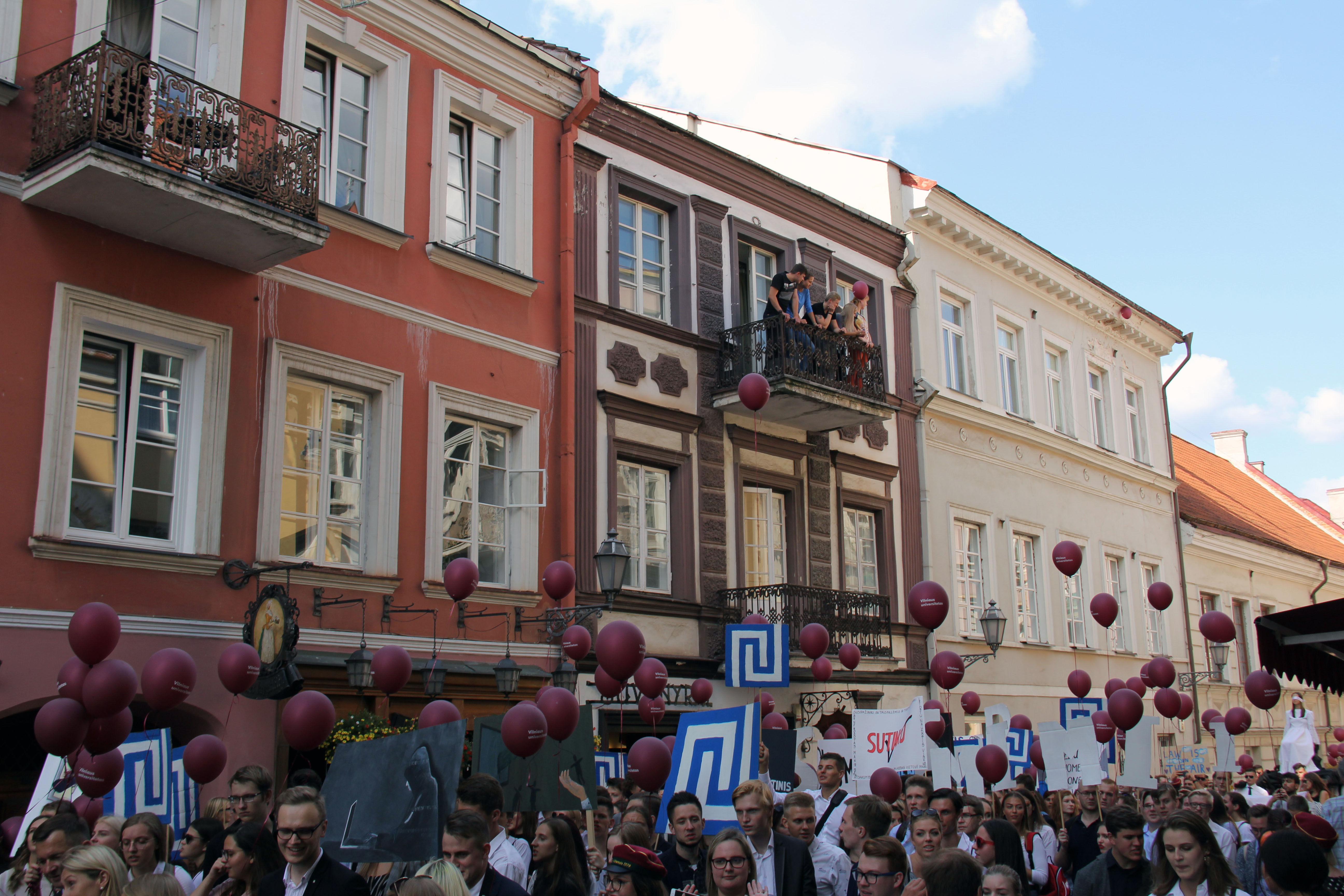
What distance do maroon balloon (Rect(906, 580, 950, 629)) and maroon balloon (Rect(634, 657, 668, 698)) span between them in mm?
3057

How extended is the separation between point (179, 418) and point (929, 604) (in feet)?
26.3

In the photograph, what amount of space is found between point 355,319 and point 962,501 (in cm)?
1238

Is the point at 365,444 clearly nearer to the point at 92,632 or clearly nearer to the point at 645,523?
the point at 645,523

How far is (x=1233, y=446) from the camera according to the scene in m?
43.6

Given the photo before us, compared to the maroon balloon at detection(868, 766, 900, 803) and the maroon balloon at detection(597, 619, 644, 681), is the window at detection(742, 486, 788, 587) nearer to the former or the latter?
the maroon balloon at detection(868, 766, 900, 803)

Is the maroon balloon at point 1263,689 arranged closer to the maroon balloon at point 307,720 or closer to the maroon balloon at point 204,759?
the maroon balloon at point 307,720

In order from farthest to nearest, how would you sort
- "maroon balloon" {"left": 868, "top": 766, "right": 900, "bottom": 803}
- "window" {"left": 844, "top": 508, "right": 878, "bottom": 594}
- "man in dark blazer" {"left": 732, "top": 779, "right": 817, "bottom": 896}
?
"window" {"left": 844, "top": 508, "right": 878, "bottom": 594}, "maroon balloon" {"left": 868, "top": 766, "right": 900, "bottom": 803}, "man in dark blazer" {"left": 732, "top": 779, "right": 817, "bottom": 896}

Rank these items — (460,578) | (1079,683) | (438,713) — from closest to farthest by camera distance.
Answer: (438,713) < (460,578) < (1079,683)

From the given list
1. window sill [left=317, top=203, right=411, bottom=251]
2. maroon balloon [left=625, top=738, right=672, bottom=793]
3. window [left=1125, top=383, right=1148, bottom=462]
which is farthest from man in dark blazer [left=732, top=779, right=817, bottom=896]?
window [left=1125, top=383, right=1148, bottom=462]

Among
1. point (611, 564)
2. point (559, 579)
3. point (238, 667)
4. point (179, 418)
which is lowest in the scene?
point (238, 667)

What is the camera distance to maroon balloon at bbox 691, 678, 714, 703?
1428cm

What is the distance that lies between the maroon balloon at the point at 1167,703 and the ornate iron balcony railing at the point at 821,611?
412 cm

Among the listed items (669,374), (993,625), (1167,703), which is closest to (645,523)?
(669,374)

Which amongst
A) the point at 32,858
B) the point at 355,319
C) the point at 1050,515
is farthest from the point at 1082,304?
the point at 32,858
